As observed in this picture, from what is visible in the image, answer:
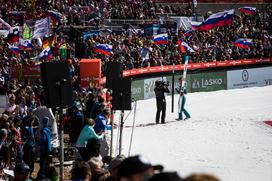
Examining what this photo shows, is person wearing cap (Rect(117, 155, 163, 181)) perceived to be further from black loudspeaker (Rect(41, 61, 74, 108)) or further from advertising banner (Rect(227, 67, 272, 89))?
advertising banner (Rect(227, 67, 272, 89))

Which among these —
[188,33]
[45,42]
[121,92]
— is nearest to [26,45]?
[45,42]

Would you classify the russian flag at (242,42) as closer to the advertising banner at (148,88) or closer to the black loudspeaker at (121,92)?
the advertising banner at (148,88)

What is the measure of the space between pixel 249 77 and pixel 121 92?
23.0 m

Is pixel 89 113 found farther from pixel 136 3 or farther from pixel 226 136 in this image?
pixel 136 3

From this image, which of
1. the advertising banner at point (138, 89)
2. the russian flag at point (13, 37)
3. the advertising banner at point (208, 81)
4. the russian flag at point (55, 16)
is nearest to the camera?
the russian flag at point (13, 37)

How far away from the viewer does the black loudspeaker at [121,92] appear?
49.0ft

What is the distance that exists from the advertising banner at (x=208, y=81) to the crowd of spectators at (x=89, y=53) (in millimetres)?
1260

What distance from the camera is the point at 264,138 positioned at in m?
20.2

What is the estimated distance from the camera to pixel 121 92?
49.0ft

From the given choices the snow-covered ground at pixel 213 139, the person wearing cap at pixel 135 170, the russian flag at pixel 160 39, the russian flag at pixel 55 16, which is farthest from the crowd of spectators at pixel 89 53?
the person wearing cap at pixel 135 170

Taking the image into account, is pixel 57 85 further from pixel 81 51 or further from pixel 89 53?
pixel 89 53

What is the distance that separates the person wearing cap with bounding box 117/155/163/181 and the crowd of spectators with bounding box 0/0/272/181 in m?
2.11

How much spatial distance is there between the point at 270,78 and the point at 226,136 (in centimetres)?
1869

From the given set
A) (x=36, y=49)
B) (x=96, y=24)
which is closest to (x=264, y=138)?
(x=36, y=49)
